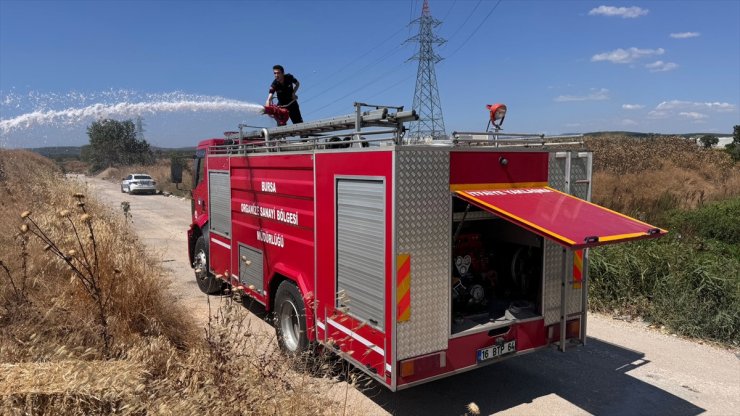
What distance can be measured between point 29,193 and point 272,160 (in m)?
9.05

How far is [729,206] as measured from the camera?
11367 mm

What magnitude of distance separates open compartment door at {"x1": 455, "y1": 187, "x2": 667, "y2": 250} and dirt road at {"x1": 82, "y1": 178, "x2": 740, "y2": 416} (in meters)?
1.85

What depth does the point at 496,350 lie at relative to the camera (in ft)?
14.8

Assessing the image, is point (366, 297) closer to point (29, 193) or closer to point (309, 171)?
point (309, 171)

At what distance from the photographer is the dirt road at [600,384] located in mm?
4742

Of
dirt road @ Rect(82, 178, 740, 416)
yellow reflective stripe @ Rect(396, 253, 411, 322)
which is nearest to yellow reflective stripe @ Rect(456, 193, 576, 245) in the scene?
yellow reflective stripe @ Rect(396, 253, 411, 322)

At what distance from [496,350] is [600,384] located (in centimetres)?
160

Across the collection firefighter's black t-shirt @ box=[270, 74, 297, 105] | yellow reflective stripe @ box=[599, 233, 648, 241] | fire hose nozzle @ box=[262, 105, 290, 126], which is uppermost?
firefighter's black t-shirt @ box=[270, 74, 297, 105]

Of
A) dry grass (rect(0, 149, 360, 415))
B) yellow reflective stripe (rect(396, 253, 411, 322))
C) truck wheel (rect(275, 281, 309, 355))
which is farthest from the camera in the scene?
truck wheel (rect(275, 281, 309, 355))

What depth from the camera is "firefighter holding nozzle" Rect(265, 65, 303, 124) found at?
8.17 metres

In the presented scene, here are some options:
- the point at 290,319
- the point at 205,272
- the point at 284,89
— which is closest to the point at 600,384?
the point at 290,319

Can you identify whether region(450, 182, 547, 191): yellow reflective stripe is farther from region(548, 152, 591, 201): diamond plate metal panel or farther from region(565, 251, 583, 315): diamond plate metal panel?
region(565, 251, 583, 315): diamond plate metal panel

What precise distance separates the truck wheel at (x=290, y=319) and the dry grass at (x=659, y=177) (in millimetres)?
9585

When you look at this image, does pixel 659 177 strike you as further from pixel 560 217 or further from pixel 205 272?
pixel 560 217
